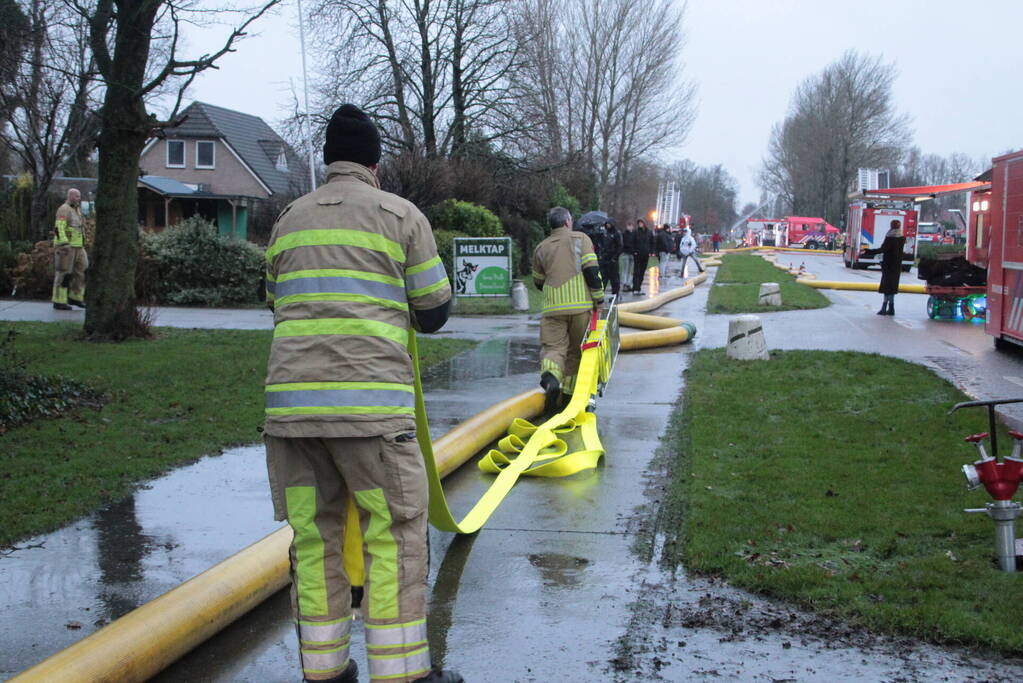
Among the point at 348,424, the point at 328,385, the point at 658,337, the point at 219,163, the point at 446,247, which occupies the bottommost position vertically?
the point at 658,337

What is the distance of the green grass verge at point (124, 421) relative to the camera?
6142 millimetres

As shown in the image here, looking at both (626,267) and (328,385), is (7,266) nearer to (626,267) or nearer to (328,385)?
(626,267)

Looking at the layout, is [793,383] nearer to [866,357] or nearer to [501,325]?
[866,357]

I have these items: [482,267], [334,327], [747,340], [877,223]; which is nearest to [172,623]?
[334,327]

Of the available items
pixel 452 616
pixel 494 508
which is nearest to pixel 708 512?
pixel 494 508

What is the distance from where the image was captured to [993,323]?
14.2 metres

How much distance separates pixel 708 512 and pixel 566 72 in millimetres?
52202

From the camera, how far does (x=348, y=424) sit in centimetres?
341

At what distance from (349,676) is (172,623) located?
29.1 inches

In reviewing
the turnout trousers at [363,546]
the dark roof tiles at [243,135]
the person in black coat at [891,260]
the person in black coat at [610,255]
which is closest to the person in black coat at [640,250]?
the person in black coat at [610,255]

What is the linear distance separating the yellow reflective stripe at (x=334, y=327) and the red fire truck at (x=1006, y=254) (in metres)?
11.7

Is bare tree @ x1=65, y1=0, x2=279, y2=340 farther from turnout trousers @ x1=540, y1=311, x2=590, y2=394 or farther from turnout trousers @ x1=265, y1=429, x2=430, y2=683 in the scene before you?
turnout trousers @ x1=265, y1=429, x2=430, y2=683

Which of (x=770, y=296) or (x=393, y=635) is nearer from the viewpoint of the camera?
(x=393, y=635)

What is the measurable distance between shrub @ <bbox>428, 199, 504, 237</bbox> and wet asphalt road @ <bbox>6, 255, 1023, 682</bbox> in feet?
57.0
